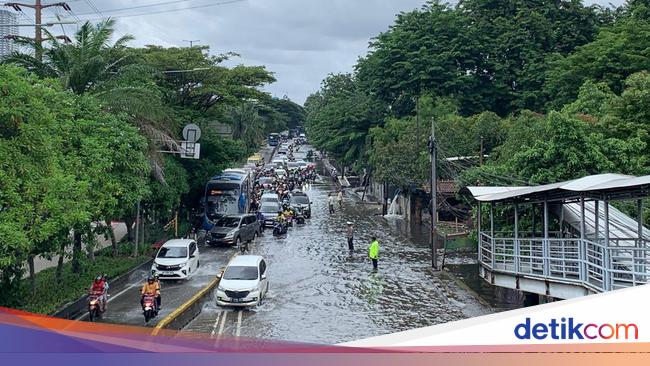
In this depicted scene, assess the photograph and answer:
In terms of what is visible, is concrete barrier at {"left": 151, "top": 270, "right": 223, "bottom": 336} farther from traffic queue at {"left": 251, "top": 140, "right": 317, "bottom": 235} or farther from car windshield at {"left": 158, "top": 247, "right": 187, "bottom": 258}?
traffic queue at {"left": 251, "top": 140, "right": 317, "bottom": 235}

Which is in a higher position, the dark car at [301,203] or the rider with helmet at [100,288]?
the dark car at [301,203]

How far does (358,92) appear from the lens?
63.6 metres

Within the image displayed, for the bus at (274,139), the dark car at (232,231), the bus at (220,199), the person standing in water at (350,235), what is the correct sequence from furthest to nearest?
the bus at (274,139), the bus at (220,199), the dark car at (232,231), the person standing in water at (350,235)

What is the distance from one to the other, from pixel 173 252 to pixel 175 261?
0.67 metres

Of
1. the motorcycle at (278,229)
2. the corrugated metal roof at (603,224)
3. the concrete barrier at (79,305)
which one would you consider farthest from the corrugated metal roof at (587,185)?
the motorcycle at (278,229)

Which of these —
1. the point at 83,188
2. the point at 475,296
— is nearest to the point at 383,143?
the point at 475,296

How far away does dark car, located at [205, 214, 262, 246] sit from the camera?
1186 inches

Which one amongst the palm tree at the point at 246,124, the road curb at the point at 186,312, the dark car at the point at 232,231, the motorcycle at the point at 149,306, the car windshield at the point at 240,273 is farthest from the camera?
the palm tree at the point at 246,124

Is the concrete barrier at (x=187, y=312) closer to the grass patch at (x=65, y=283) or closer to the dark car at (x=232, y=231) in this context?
the grass patch at (x=65, y=283)

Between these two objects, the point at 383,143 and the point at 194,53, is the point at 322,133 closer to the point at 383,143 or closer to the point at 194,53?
the point at 383,143

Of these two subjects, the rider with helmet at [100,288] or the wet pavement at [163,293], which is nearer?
the rider with helmet at [100,288]

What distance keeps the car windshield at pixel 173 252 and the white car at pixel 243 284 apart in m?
3.71

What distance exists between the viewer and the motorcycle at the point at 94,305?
16375mm

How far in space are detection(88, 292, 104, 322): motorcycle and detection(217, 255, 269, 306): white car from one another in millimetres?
3382
